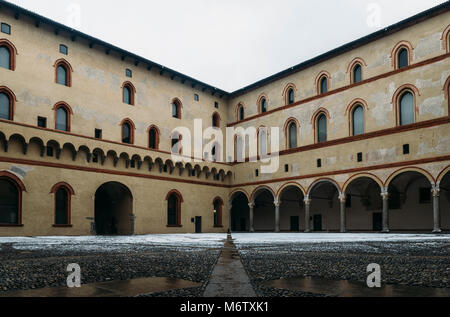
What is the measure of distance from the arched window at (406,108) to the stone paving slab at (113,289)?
24.6 meters

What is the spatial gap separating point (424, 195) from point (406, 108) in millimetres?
6929

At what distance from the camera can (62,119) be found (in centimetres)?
2400

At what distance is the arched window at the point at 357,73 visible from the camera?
88.7 feet

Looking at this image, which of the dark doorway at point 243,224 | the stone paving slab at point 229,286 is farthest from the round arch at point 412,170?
the stone paving slab at point 229,286

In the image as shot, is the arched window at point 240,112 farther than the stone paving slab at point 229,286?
Yes

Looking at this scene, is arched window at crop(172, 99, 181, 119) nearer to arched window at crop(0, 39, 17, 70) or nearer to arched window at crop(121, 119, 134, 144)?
arched window at crop(121, 119, 134, 144)

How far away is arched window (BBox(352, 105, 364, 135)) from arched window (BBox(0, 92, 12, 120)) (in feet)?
72.2

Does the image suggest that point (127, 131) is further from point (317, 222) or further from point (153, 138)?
point (317, 222)

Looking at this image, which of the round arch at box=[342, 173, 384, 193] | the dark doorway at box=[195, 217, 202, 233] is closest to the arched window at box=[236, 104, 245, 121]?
the dark doorway at box=[195, 217, 202, 233]

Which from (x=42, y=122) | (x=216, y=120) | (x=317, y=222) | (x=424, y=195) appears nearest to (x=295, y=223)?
(x=317, y=222)

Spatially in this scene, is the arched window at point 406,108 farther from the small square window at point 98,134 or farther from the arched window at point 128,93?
the small square window at point 98,134
